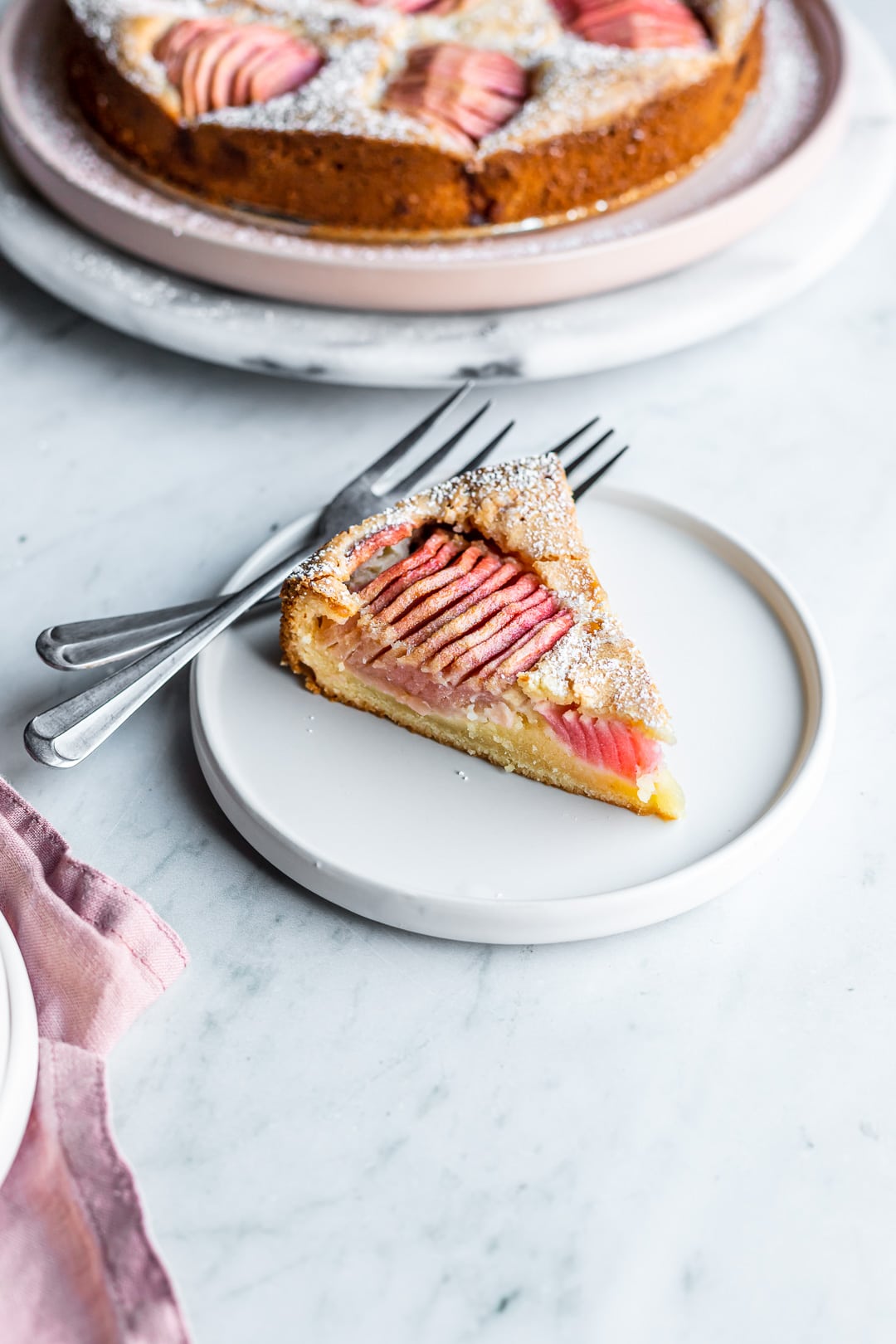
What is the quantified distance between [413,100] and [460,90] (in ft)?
0.23

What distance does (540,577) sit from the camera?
1.42m

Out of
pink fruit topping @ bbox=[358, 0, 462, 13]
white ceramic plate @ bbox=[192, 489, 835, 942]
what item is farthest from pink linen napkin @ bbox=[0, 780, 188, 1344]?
pink fruit topping @ bbox=[358, 0, 462, 13]

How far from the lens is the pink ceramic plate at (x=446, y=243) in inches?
69.1

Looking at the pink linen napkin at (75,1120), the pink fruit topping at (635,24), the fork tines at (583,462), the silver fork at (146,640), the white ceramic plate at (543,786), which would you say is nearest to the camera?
the pink linen napkin at (75,1120)

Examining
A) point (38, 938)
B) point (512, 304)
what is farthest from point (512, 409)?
point (38, 938)

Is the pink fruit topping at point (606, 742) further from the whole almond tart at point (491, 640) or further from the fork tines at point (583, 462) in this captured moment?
the fork tines at point (583, 462)

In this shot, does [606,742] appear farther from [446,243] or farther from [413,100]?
[413,100]

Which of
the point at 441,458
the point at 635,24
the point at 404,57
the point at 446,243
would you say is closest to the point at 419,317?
the point at 446,243

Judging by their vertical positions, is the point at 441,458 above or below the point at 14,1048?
below

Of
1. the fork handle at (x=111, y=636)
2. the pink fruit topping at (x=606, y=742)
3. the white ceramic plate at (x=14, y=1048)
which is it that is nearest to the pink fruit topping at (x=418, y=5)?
the fork handle at (x=111, y=636)

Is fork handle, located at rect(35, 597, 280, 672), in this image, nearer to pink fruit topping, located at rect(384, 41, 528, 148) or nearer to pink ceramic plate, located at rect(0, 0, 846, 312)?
pink ceramic plate, located at rect(0, 0, 846, 312)

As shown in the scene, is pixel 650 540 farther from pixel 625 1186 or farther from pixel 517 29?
pixel 517 29

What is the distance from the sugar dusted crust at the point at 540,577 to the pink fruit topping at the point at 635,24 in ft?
2.95

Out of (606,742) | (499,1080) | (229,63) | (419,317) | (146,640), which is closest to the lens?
(499,1080)
